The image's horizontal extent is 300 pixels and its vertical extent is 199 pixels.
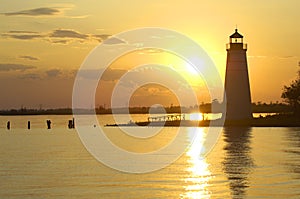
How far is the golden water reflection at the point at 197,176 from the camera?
23875 millimetres

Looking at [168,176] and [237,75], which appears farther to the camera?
[237,75]

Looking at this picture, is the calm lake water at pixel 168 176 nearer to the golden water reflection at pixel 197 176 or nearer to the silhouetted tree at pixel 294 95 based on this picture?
the golden water reflection at pixel 197 176

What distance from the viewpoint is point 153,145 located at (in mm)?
50719

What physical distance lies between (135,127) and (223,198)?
64357 mm

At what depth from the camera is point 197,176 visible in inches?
1144

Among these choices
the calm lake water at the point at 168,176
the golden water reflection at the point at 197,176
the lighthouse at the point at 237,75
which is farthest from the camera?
the lighthouse at the point at 237,75

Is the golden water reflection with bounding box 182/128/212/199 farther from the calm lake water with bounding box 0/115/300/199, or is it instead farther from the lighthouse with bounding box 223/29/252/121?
the lighthouse with bounding box 223/29/252/121

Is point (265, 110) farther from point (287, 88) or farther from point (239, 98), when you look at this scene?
point (239, 98)

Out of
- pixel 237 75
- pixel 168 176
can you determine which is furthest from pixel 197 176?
pixel 237 75

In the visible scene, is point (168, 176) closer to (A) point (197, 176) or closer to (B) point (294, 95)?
(A) point (197, 176)

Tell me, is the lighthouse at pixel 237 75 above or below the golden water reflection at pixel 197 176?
above

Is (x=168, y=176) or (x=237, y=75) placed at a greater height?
(x=237, y=75)

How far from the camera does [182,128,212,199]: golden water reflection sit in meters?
23.9

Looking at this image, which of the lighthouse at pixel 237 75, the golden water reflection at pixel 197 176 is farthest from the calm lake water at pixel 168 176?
the lighthouse at pixel 237 75
